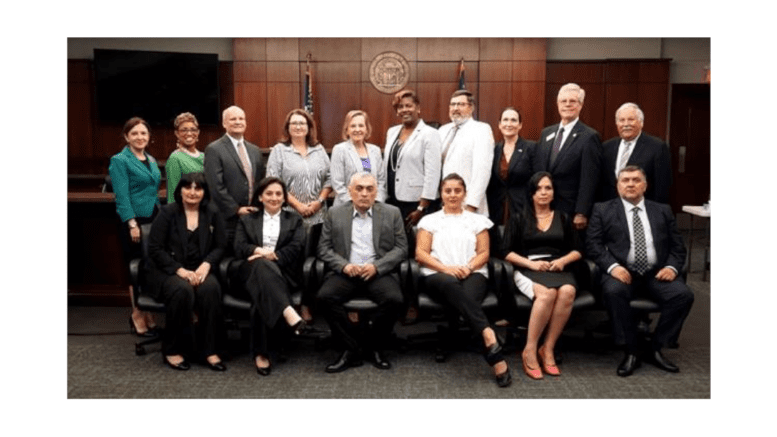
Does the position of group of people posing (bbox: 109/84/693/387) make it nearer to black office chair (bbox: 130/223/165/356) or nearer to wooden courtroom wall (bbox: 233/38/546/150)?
black office chair (bbox: 130/223/165/356)

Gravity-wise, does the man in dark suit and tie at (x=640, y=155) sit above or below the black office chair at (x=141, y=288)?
above

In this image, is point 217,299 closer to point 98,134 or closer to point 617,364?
point 617,364

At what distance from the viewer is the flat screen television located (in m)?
9.03

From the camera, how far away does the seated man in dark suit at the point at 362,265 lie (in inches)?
148

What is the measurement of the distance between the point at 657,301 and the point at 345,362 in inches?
74.2

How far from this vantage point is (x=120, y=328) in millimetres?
4590

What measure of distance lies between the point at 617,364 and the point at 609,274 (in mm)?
563

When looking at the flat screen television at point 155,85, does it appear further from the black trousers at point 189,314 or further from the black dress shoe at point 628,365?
the black dress shoe at point 628,365

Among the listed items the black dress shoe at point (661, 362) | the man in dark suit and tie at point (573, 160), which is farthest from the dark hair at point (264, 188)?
the black dress shoe at point (661, 362)

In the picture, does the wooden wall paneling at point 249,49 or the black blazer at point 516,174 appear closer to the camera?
the black blazer at point 516,174

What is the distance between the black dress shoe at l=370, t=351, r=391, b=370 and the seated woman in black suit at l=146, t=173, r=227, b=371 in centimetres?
89

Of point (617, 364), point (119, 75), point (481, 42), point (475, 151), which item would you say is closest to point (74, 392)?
point (475, 151)

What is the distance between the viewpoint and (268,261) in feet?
12.4

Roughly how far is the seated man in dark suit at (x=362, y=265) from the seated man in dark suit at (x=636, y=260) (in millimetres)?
1233
